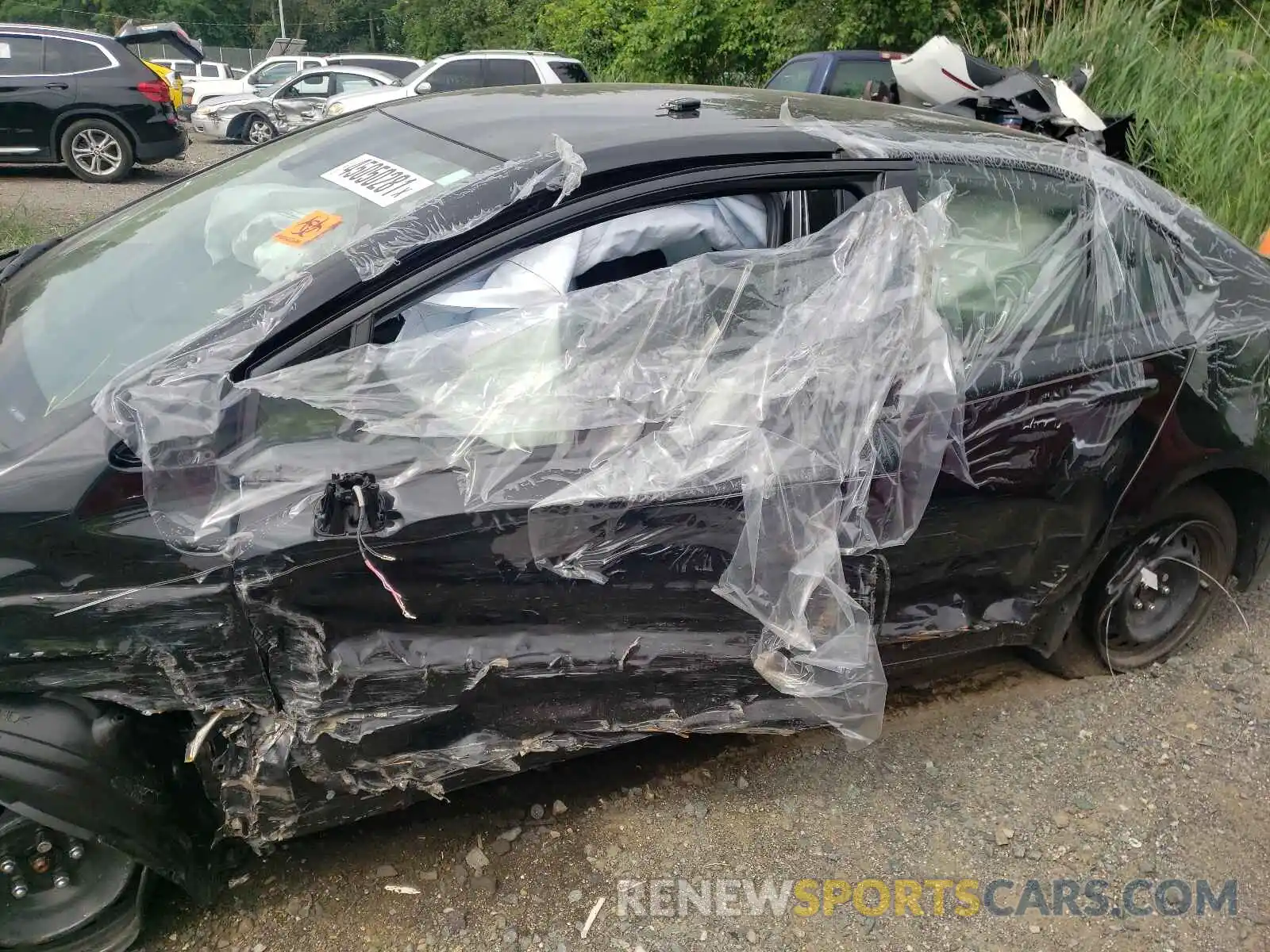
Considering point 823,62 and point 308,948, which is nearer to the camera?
point 308,948

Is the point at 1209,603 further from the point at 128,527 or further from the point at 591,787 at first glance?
the point at 128,527

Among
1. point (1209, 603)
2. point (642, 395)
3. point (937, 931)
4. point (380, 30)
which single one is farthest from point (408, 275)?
point (380, 30)

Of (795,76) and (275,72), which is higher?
(795,76)

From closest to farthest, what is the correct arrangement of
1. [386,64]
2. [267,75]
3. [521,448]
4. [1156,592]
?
[521,448]
[1156,592]
[386,64]
[267,75]

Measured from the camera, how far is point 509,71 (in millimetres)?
12359

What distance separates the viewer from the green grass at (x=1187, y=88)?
500 cm

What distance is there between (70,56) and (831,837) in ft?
32.5

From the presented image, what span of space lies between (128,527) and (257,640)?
0.29 m

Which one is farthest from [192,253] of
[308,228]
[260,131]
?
[260,131]

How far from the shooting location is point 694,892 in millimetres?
2156

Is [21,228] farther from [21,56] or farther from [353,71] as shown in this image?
[353,71]

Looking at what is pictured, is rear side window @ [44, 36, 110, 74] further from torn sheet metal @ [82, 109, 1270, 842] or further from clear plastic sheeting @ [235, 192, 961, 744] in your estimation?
clear plastic sheeting @ [235, 192, 961, 744]

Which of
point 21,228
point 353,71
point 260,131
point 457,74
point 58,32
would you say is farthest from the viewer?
point 353,71

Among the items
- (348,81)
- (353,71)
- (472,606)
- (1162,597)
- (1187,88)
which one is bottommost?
(1162,597)
